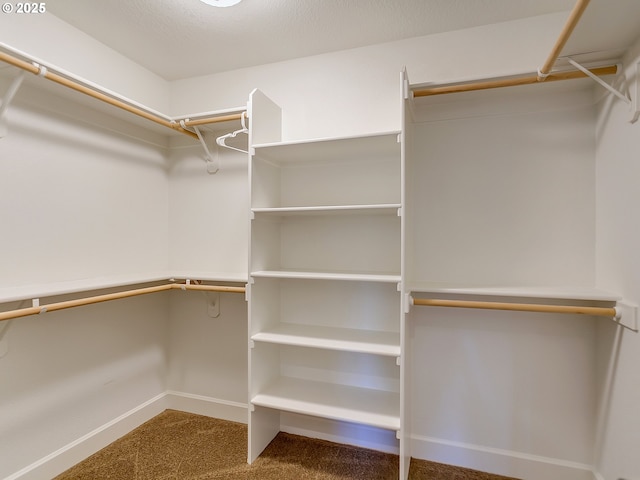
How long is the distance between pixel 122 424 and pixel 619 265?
9.63 feet

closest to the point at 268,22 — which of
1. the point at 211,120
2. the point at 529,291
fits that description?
the point at 211,120

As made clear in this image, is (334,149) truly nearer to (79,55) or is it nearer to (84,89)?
(84,89)

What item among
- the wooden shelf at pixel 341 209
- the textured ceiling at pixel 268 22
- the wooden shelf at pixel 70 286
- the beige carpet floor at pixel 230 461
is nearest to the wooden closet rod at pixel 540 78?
the textured ceiling at pixel 268 22

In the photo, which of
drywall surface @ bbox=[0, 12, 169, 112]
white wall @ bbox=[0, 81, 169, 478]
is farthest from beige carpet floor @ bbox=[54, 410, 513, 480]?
drywall surface @ bbox=[0, 12, 169, 112]

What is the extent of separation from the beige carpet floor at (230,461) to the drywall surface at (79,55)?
2119 mm

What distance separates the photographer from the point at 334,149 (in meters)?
→ 1.84

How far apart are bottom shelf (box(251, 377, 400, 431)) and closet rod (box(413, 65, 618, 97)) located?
1.67 metres


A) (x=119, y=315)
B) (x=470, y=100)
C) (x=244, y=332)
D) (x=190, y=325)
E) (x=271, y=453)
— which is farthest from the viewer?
(x=190, y=325)

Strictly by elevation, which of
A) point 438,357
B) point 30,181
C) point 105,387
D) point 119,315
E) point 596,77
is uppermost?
point 596,77

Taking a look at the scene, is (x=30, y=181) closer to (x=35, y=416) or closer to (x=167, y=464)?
→ (x=35, y=416)

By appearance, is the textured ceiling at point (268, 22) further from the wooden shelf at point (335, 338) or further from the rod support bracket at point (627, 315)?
the wooden shelf at point (335, 338)

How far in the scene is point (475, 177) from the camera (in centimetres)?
183

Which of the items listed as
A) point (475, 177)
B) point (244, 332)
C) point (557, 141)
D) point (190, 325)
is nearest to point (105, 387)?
point (190, 325)

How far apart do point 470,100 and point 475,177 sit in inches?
16.9
